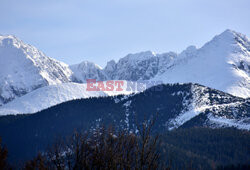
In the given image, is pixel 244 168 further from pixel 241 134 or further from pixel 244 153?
pixel 241 134

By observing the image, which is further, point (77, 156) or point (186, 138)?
point (186, 138)

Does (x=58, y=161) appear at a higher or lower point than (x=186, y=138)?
higher

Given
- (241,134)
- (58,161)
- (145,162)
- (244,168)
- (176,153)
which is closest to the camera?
(145,162)

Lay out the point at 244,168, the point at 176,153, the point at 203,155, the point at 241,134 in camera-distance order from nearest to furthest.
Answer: the point at 244,168
the point at 176,153
the point at 203,155
the point at 241,134

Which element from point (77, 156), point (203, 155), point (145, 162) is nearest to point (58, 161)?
point (77, 156)

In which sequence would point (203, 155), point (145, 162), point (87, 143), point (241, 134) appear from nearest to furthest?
point (145, 162)
point (87, 143)
point (203, 155)
point (241, 134)

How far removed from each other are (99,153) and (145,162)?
3.00 meters

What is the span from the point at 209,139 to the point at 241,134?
15764 mm

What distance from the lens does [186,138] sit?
7308 inches

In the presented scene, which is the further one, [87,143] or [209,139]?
[209,139]

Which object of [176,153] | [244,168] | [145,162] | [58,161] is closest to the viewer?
[145,162]

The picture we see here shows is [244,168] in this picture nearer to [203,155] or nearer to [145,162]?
[203,155]

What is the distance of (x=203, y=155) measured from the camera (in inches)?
6580

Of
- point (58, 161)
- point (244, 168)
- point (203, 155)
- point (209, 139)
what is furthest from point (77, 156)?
point (209, 139)
